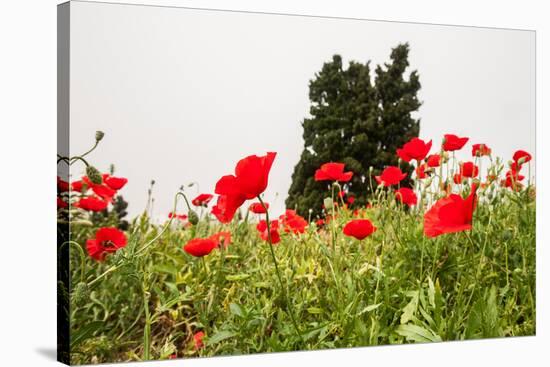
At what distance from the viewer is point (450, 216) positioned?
12.6 feet

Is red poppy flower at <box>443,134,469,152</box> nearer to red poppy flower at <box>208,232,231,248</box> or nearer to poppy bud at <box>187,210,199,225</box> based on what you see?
red poppy flower at <box>208,232,231,248</box>

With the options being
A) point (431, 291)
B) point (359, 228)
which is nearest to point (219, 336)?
point (359, 228)

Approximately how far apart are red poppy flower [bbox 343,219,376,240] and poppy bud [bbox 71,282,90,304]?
42.2 inches

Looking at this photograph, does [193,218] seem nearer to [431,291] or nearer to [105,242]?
[105,242]

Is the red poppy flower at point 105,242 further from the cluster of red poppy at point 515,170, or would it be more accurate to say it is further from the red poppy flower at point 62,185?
the cluster of red poppy at point 515,170

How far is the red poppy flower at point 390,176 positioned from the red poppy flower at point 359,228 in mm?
362

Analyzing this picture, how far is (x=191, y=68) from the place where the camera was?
3.73 metres

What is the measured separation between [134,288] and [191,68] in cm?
92

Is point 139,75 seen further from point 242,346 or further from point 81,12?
point 242,346

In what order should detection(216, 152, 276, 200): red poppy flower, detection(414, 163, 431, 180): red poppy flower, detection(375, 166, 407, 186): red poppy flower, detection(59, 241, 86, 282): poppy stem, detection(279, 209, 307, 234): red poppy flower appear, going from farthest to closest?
detection(414, 163, 431, 180): red poppy flower, detection(375, 166, 407, 186): red poppy flower, detection(279, 209, 307, 234): red poppy flower, detection(59, 241, 86, 282): poppy stem, detection(216, 152, 276, 200): red poppy flower

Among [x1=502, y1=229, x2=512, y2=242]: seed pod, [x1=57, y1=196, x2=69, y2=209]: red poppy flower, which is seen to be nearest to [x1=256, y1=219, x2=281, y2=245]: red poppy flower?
[x1=57, y1=196, x2=69, y2=209]: red poppy flower

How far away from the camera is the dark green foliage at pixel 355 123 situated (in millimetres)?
3953

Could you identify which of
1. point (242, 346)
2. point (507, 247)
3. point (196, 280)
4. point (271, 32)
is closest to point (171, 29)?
point (271, 32)

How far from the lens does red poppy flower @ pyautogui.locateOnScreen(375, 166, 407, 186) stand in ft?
13.4
